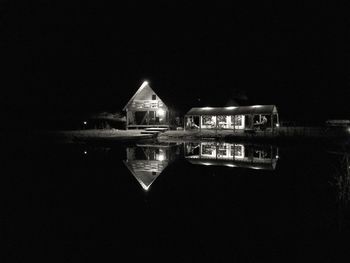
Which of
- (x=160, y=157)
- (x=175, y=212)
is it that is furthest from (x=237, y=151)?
(x=175, y=212)

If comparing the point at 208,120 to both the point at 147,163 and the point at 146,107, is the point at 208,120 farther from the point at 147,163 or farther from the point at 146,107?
the point at 147,163

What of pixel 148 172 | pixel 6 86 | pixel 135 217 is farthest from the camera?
pixel 6 86

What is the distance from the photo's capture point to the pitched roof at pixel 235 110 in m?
28.0

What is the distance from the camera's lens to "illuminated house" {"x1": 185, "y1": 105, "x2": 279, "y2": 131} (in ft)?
92.6

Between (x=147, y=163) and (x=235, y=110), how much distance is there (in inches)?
640

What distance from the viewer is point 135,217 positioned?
7.29m

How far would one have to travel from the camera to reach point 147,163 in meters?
14.5

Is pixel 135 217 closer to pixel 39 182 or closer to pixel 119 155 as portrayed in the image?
pixel 39 182

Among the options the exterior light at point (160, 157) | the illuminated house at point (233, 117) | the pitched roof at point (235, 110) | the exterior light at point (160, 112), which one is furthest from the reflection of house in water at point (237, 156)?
the exterior light at point (160, 112)

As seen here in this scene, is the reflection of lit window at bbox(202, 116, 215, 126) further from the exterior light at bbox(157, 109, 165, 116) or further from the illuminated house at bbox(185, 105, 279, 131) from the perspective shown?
the exterior light at bbox(157, 109, 165, 116)

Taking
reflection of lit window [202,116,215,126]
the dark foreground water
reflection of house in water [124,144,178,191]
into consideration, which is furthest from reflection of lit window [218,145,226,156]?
reflection of lit window [202,116,215,126]

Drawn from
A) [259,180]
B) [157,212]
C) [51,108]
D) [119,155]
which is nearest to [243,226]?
[157,212]

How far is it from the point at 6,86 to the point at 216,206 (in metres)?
42.3

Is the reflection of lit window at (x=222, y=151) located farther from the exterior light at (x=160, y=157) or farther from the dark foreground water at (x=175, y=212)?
the dark foreground water at (x=175, y=212)
